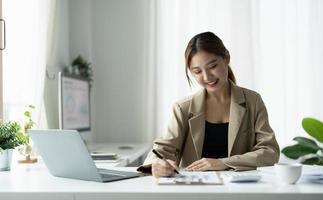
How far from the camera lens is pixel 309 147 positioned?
3740mm

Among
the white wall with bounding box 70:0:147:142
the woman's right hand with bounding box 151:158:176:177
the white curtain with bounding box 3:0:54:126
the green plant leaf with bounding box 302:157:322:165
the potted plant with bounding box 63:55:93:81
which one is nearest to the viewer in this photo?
the woman's right hand with bounding box 151:158:176:177

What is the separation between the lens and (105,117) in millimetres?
4473

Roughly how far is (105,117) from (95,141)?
263mm

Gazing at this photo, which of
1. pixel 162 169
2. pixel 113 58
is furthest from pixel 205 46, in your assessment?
pixel 113 58

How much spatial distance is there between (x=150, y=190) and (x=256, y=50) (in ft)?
10.5

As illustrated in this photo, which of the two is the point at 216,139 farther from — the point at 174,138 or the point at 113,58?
the point at 113,58

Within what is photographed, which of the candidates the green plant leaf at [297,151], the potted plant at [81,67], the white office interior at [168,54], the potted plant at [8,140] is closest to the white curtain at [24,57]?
the white office interior at [168,54]

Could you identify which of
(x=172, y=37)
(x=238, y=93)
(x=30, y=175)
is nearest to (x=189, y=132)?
(x=238, y=93)

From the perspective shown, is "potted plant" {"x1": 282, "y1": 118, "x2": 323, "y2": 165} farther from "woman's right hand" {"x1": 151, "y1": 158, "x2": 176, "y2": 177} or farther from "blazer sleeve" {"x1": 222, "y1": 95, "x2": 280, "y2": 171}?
"woman's right hand" {"x1": 151, "y1": 158, "x2": 176, "y2": 177}

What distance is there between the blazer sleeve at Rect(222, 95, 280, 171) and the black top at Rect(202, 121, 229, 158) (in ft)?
0.46

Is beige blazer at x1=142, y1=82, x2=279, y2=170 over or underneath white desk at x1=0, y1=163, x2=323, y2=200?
over

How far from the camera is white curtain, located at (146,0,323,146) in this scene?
4184 mm

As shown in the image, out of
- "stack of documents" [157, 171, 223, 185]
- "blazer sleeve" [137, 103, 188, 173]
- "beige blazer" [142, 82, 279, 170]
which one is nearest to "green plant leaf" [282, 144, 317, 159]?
"beige blazer" [142, 82, 279, 170]

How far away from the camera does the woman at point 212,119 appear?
2033 millimetres
